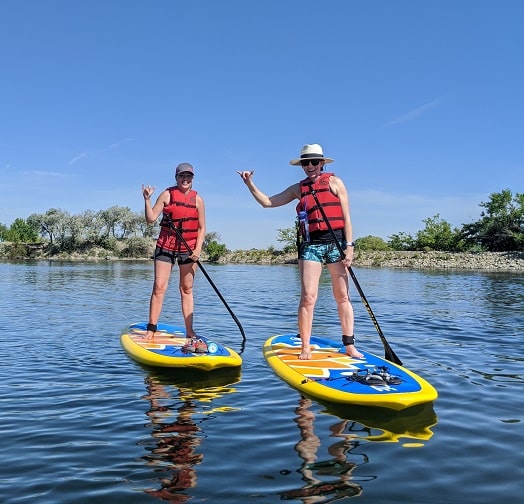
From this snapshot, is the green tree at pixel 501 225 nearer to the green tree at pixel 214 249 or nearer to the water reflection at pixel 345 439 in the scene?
the green tree at pixel 214 249

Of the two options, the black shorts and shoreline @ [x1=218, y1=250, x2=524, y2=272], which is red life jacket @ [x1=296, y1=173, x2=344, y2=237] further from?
shoreline @ [x1=218, y1=250, x2=524, y2=272]

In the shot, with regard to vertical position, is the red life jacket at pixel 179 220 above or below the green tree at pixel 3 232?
below

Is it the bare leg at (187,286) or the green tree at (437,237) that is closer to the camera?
the bare leg at (187,286)

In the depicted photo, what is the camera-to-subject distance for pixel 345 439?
4711 millimetres

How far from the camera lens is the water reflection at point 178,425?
379cm

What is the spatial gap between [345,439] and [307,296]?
2644mm

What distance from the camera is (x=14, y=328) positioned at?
11102mm

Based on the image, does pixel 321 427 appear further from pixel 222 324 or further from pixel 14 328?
pixel 14 328

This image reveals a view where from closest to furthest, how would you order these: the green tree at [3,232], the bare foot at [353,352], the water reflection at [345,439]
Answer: the water reflection at [345,439] → the bare foot at [353,352] → the green tree at [3,232]

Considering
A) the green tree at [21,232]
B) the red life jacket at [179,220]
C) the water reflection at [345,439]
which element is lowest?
the water reflection at [345,439]

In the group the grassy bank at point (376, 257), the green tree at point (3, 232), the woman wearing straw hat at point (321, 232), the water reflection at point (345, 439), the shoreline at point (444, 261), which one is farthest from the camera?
the green tree at point (3, 232)

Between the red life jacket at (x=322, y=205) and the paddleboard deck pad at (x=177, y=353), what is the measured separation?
2.19 m

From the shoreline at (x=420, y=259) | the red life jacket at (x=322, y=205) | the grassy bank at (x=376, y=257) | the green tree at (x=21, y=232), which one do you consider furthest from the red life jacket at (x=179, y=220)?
the green tree at (x=21, y=232)

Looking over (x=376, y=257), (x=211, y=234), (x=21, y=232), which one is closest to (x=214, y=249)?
(x=211, y=234)
